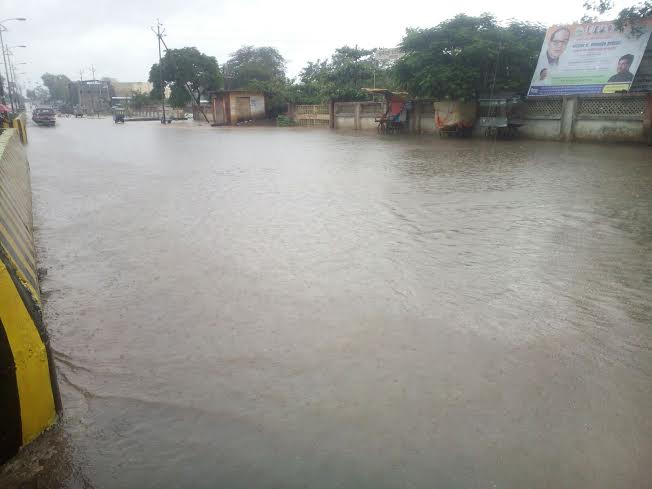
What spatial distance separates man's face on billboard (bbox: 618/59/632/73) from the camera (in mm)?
17547

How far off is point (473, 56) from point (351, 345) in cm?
1994

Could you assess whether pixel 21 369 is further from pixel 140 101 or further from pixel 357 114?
pixel 140 101

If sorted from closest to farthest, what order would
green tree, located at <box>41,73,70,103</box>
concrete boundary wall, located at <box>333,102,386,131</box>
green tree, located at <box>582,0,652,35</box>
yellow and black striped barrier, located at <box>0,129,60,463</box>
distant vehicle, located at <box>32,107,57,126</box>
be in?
yellow and black striped barrier, located at <box>0,129,60,463</box> < green tree, located at <box>582,0,652,35</box> < concrete boundary wall, located at <box>333,102,386,131</box> < distant vehicle, located at <box>32,107,57,126</box> < green tree, located at <box>41,73,70,103</box>

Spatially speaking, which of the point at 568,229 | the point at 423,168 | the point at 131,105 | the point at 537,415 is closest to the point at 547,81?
the point at 423,168

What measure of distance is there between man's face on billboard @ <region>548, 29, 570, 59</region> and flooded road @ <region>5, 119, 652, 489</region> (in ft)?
48.3

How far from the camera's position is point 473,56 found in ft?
66.6

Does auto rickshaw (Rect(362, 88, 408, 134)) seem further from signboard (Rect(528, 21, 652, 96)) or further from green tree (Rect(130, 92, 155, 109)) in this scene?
green tree (Rect(130, 92, 155, 109))

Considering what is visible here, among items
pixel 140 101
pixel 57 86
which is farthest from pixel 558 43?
pixel 57 86

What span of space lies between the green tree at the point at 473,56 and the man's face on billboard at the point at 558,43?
1.13 metres

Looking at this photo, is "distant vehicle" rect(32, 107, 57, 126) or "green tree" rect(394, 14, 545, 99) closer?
"green tree" rect(394, 14, 545, 99)

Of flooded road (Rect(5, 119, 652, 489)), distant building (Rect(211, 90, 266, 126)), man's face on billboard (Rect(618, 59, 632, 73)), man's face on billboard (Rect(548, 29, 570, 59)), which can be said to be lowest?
flooded road (Rect(5, 119, 652, 489))

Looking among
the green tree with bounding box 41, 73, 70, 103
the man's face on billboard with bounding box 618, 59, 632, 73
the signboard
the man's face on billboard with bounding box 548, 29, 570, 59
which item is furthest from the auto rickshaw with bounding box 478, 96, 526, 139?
the green tree with bounding box 41, 73, 70, 103

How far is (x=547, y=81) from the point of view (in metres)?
19.6

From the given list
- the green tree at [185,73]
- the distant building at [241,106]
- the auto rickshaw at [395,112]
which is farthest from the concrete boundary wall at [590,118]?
the green tree at [185,73]
